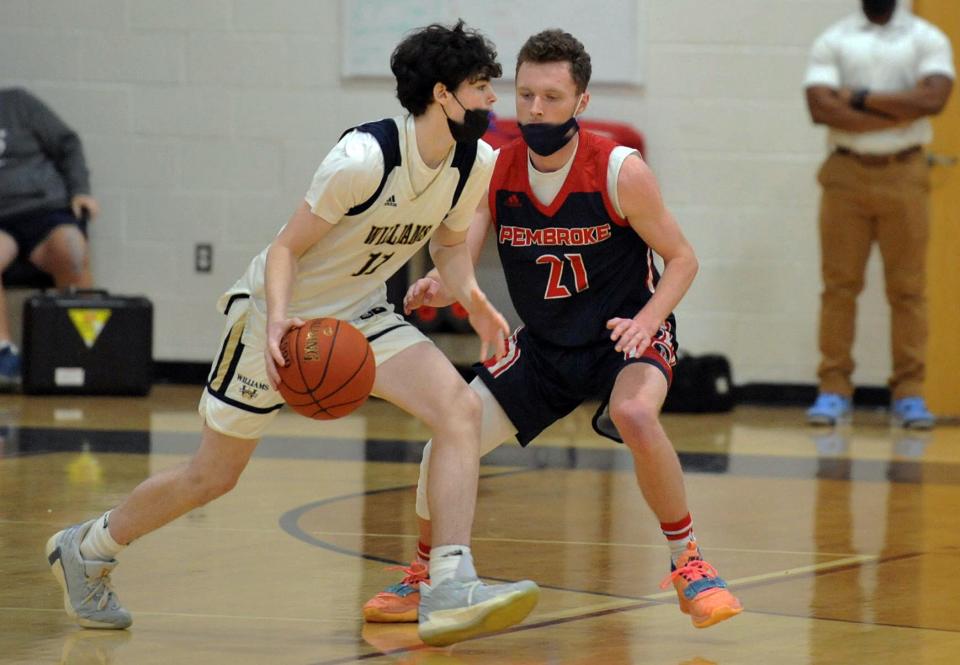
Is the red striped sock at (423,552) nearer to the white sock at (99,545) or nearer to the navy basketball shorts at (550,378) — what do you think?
the navy basketball shorts at (550,378)

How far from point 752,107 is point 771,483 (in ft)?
10.3

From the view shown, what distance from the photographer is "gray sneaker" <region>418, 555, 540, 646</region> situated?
3039 mm

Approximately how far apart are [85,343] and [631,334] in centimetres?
488

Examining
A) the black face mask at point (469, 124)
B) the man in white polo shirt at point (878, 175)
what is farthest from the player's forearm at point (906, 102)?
the black face mask at point (469, 124)

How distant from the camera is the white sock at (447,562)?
3148 mm

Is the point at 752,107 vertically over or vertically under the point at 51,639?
over

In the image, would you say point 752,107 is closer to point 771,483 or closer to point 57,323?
point 771,483

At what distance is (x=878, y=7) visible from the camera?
7.31 metres

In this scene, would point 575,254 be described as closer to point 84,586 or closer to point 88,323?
point 84,586

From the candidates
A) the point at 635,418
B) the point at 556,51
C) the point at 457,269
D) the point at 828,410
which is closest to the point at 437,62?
the point at 556,51

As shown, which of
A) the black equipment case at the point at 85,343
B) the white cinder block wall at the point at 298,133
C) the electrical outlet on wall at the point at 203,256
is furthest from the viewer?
the electrical outlet on wall at the point at 203,256

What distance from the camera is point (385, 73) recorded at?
27.2 feet

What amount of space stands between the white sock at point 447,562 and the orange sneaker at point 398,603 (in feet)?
0.76

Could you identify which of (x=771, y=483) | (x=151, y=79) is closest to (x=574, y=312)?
(x=771, y=483)
